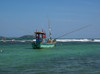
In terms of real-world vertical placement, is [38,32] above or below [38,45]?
above

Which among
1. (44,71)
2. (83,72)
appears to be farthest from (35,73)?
(83,72)

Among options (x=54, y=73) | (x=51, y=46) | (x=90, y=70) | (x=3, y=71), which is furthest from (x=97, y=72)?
(x=51, y=46)

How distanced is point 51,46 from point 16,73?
29.6m

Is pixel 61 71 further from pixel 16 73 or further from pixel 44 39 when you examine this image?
pixel 44 39

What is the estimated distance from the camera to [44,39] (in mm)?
38031

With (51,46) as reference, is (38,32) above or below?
above

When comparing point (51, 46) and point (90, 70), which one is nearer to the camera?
point (90, 70)

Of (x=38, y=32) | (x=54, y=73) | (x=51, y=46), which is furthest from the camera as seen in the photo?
(x=51, y=46)

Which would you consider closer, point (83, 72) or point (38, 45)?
point (83, 72)

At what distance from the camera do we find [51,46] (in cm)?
4322

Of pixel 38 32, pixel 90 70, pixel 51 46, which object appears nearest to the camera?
pixel 90 70

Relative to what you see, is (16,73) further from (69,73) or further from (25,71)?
(69,73)

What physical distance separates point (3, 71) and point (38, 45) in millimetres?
23945

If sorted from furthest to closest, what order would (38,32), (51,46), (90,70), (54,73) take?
(51,46), (38,32), (90,70), (54,73)
